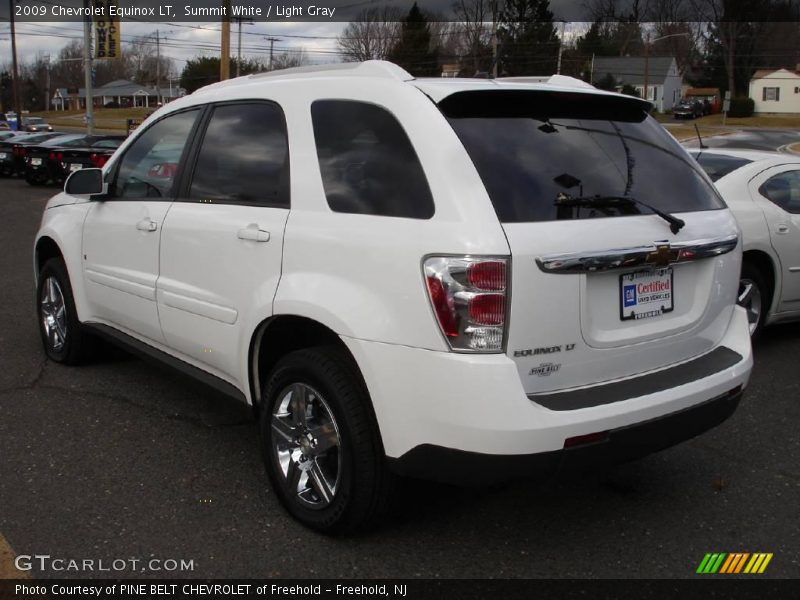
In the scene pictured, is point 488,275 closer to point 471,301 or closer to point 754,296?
point 471,301

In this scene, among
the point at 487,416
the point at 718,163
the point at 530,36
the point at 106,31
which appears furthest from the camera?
the point at 530,36

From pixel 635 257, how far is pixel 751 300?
3.75m

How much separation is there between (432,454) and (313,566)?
2.36 ft

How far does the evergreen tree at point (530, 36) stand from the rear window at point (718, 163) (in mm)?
53636

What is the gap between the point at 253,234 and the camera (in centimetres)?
341

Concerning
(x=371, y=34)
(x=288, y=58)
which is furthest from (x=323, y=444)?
(x=288, y=58)

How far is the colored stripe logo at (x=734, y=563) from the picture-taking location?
10.1 ft

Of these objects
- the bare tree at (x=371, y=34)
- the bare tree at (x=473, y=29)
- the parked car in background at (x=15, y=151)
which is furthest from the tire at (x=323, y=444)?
the bare tree at (x=371, y=34)

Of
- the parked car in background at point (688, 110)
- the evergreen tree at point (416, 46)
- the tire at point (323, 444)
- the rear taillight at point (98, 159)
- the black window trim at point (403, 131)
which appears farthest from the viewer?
the parked car in background at point (688, 110)

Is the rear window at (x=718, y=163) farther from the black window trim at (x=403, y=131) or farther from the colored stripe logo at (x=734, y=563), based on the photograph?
the black window trim at (x=403, y=131)

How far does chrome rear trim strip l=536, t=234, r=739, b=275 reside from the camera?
2714 millimetres

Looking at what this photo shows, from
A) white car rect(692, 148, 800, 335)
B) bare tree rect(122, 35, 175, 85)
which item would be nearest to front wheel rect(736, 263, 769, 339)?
white car rect(692, 148, 800, 335)

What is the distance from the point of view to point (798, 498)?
12.1 ft

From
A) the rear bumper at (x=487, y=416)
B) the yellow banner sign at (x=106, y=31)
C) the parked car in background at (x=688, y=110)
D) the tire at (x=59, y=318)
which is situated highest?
the yellow banner sign at (x=106, y=31)
